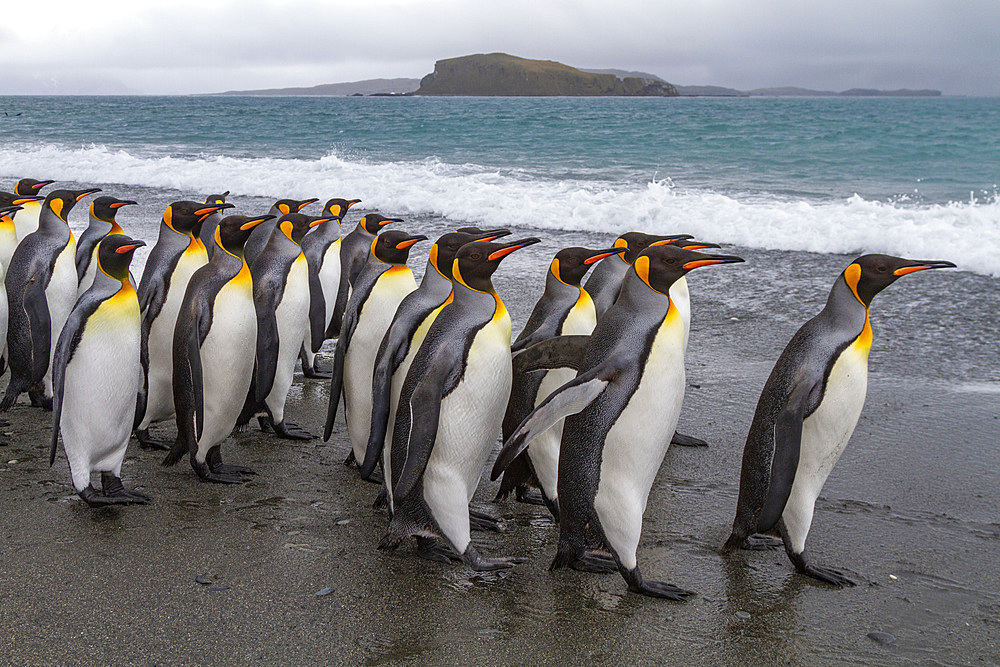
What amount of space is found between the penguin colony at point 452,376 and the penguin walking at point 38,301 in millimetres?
12

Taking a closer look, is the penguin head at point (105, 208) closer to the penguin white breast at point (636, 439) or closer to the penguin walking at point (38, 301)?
the penguin walking at point (38, 301)

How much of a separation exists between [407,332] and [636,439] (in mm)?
1078

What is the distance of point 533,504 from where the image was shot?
393 cm

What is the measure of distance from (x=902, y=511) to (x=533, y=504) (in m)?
1.56

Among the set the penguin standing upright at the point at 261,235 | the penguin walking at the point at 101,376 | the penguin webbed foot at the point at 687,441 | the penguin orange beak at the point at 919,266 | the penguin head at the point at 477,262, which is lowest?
the penguin webbed foot at the point at 687,441

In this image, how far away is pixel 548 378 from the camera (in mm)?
3791

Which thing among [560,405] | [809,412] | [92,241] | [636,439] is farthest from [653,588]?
[92,241]

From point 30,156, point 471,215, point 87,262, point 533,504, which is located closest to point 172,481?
point 533,504

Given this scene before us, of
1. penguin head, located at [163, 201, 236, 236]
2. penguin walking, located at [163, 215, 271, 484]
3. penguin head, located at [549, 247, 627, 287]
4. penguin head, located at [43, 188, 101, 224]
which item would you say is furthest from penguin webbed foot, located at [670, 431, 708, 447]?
penguin head, located at [43, 188, 101, 224]

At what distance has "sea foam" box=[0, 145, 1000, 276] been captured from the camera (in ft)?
33.1

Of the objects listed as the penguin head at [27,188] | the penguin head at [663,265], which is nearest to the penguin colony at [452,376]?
the penguin head at [663,265]

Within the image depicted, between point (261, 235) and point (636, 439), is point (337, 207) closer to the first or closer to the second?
point (261, 235)

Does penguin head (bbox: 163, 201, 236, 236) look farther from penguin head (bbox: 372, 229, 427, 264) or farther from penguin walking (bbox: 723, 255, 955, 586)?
penguin walking (bbox: 723, 255, 955, 586)

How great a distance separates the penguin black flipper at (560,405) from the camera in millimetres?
2938
